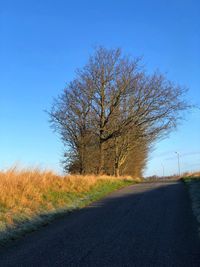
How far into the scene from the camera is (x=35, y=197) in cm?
1404

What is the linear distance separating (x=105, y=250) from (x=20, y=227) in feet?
11.4

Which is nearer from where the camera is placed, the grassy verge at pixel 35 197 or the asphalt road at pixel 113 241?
the asphalt road at pixel 113 241

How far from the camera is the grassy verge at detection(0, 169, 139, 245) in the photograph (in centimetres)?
1031

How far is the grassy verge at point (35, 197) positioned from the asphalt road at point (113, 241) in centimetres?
50

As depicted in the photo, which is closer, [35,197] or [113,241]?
[113,241]

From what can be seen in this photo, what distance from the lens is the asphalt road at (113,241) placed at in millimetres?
6637

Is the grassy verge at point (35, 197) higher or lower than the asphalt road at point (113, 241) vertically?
higher

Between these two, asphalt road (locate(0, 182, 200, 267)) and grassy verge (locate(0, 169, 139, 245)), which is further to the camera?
grassy verge (locate(0, 169, 139, 245))

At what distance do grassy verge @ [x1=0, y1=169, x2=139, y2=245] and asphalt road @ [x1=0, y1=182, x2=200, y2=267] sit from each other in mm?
498

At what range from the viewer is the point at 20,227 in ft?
32.8

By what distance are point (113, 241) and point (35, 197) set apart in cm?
648

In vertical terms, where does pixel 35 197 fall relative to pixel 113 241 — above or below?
above

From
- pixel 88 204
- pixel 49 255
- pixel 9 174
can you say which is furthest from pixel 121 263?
pixel 9 174

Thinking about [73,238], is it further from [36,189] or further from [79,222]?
[36,189]
